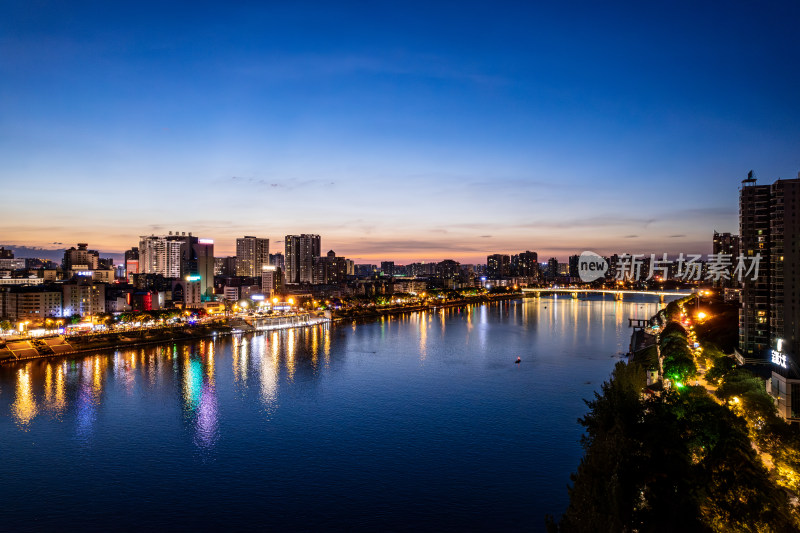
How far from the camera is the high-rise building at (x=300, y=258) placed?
55.9 metres

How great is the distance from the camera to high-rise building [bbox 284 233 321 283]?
183 feet

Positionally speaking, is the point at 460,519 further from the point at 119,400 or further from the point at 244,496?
the point at 119,400

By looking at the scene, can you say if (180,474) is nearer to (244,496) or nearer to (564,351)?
(244,496)

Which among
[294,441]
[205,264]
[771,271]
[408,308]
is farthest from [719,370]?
[205,264]

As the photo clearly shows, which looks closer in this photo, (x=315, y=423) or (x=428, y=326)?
(x=315, y=423)

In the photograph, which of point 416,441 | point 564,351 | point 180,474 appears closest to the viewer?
point 180,474

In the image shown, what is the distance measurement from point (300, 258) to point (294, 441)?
49.3 metres

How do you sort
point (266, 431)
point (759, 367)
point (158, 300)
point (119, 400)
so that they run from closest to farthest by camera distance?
point (266, 431), point (759, 367), point (119, 400), point (158, 300)

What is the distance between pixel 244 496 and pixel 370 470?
5.27ft

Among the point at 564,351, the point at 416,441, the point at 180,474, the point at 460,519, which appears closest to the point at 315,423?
the point at 416,441

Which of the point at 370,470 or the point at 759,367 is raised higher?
the point at 759,367

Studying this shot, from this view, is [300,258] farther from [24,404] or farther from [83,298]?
[24,404]

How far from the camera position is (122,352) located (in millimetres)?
16781

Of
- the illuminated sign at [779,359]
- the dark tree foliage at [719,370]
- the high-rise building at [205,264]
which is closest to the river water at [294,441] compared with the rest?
the dark tree foliage at [719,370]
